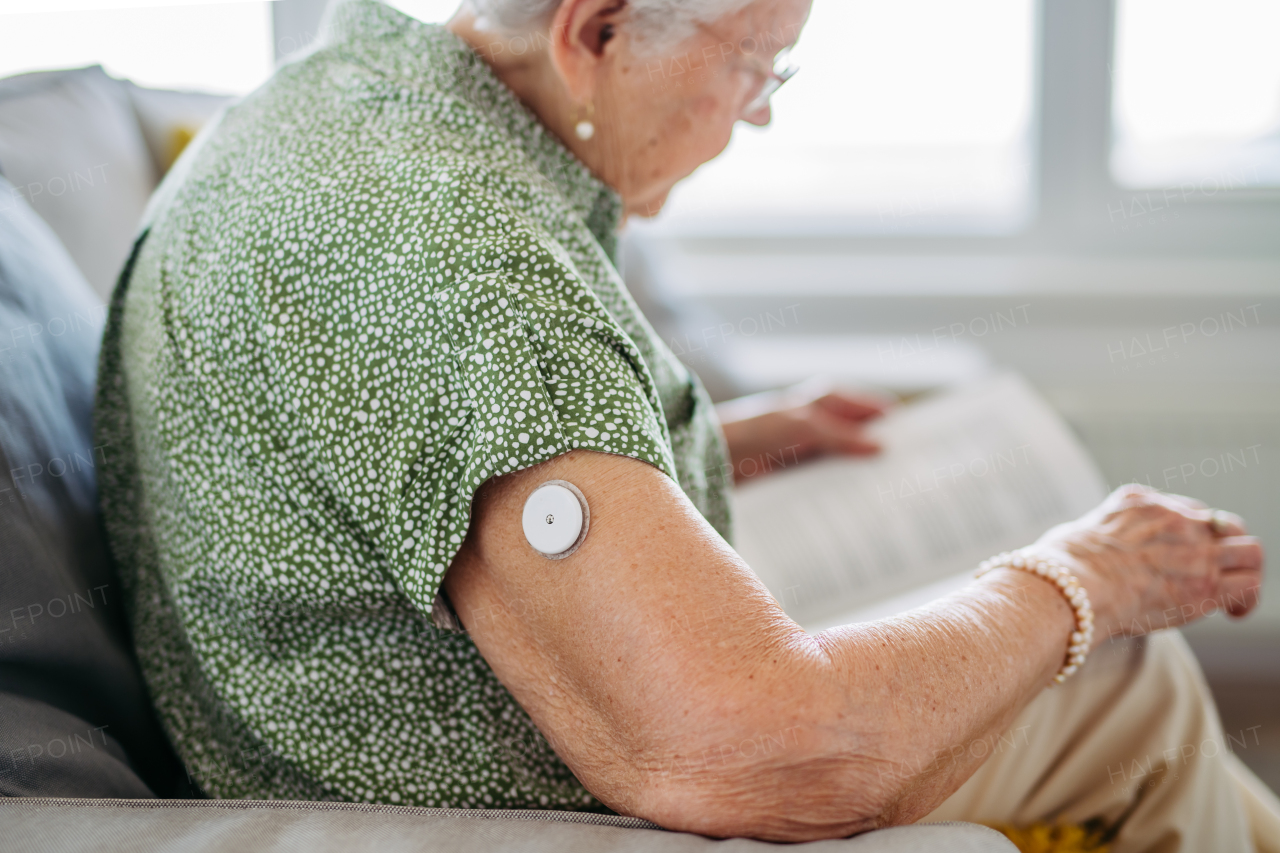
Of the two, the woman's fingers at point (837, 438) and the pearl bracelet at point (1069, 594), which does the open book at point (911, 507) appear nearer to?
the woman's fingers at point (837, 438)

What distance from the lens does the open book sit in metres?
1.05

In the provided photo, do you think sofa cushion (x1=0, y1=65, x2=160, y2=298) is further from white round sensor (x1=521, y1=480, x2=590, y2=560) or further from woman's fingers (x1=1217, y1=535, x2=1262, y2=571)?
woman's fingers (x1=1217, y1=535, x2=1262, y2=571)

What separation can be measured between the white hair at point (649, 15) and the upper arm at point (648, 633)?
328mm

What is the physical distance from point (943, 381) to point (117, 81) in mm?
1192

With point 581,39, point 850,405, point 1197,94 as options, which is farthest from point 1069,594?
point 1197,94

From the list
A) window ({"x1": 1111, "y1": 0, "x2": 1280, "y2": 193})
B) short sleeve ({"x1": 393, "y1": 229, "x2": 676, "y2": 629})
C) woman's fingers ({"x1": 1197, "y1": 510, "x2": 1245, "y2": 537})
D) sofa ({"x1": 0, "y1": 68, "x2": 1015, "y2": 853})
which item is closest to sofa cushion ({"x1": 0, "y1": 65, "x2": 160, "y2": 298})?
sofa ({"x1": 0, "y1": 68, "x2": 1015, "y2": 853})

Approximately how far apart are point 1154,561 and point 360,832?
2.02ft

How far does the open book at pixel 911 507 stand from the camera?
105cm

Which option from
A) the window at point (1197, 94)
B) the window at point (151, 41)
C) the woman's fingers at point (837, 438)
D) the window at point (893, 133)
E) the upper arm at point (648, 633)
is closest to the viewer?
the upper arm at point (648, 633)

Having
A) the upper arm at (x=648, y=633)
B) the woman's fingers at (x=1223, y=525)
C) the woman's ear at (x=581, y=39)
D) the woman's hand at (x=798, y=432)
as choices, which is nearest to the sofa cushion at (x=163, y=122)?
the woman's ear at (x=581, y=39)

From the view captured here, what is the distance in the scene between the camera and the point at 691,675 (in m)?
0.45

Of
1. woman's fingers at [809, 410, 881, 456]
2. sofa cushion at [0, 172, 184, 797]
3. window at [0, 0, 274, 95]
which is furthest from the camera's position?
window at [0, 0, 274, 95]

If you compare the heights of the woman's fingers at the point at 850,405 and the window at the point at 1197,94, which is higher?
the window at the point at 1197,94

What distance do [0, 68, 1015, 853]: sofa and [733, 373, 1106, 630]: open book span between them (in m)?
0.57
